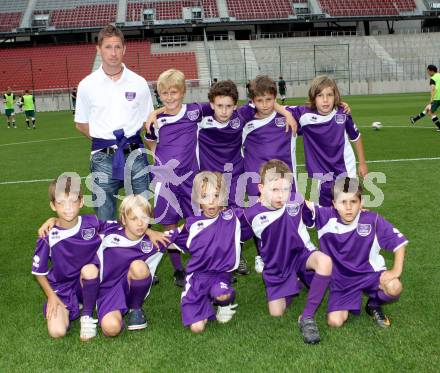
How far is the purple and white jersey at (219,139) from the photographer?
5070 millimetres

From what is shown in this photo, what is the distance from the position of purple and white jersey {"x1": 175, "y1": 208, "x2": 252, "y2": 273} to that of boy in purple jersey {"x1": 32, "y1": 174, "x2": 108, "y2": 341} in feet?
2.13

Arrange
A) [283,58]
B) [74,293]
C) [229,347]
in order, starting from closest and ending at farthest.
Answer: [229,347] → [74,293] → [283,58]

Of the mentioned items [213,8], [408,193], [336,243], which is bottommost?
[408,193]

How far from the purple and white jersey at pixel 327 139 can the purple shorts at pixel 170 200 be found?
1171 mm

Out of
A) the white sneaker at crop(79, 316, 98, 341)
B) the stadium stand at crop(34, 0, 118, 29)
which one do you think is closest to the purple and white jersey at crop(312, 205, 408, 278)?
the white sneaker at crop(79, 316, 98, 341)

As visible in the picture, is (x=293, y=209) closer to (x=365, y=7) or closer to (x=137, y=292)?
(x=137, y=292)

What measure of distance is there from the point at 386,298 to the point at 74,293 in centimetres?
227

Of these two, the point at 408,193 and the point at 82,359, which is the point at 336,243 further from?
the point at 408,193

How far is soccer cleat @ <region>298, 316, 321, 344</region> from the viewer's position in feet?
11.7

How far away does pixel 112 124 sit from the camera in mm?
4820

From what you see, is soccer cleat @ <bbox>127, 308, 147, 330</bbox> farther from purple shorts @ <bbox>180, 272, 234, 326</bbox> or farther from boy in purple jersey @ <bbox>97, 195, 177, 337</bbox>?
purple shorts @ <bbox>180, 272, 234, 326</bbox>

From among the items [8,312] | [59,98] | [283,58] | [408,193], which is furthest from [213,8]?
[8,312]

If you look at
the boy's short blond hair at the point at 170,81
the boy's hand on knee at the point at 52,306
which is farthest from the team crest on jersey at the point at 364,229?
the boy's hand on knee at the point at 52,306

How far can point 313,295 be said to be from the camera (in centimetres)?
382
